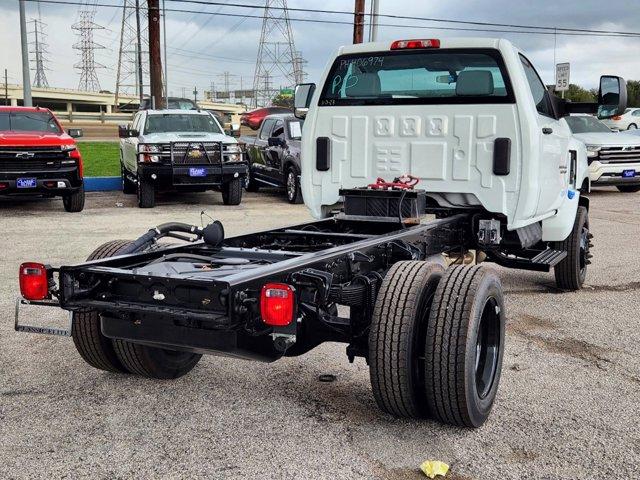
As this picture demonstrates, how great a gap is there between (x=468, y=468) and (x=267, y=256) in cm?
166

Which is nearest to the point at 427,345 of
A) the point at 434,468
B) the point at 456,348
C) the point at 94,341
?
the point at 456,348

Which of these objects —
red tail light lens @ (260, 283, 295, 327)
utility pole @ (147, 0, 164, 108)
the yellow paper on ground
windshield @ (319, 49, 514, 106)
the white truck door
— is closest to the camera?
red tail light lens @ (260, 283, 295, 327)

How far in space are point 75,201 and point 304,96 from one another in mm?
7641

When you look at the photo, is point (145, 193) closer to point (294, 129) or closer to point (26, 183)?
point (26, 183)

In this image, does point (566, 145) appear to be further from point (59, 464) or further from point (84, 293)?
point (59, 464)

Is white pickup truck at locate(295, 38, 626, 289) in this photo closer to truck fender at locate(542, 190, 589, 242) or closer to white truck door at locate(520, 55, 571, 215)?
white truck door at locate(520, 55, 571, 215)

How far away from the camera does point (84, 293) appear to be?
12.7ft

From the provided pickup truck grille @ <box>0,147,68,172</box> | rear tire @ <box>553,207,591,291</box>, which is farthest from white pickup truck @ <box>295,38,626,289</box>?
pickup truck grille @ <box>0,147,68,172</box>

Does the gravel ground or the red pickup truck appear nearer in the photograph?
the gravel ground

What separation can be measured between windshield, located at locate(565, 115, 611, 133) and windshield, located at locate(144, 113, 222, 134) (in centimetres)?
896

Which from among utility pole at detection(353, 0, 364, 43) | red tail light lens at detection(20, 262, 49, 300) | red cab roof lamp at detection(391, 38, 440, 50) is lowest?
red tail light lens at detection(20, 262, 49, 300)

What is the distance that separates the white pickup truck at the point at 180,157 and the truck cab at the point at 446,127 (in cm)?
770

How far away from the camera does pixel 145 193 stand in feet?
46.5

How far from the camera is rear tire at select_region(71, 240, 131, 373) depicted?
446 centimetres
